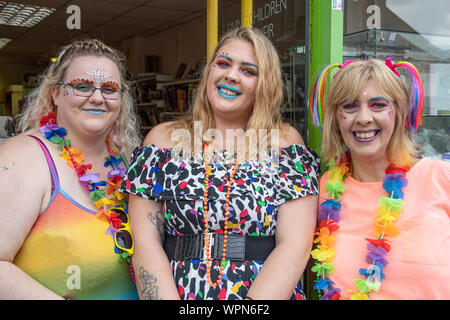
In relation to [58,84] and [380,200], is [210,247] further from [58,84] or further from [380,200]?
[58,84]

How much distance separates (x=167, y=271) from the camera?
1571 millimetres

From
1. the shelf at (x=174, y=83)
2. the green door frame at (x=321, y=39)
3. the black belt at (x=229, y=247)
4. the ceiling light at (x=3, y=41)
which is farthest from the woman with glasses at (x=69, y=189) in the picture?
the ceiling light at (x=3, y=41)

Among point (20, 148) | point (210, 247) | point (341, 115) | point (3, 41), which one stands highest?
point (3, 41)

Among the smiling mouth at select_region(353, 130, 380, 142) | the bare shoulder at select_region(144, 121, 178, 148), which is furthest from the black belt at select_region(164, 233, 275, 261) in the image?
the smiling mouth at select_region(353, 130, 380, 142)

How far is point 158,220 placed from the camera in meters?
1.68

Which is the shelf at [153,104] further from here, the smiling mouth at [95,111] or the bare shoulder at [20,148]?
the bare shoulder at [20,148]

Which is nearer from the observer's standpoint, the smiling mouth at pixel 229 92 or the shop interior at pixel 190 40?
the smiling mouth at pixel 229 92

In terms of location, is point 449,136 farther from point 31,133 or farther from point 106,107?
point 31,133

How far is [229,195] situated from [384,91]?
714 millimetres

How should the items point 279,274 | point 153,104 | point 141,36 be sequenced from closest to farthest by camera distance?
point 279,274, point 153,104, point 141,36

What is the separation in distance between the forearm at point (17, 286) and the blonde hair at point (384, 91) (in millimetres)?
1302

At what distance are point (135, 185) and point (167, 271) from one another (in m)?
0.37

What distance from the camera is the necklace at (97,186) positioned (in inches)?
66.1

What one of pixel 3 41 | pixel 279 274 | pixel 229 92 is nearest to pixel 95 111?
pixel 229 92
